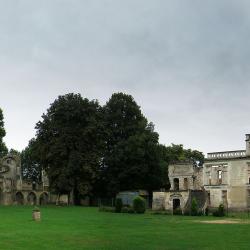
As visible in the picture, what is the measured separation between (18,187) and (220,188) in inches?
1409

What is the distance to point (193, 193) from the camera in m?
57.8

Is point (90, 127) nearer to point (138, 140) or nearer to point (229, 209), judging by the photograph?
point (138, 140)

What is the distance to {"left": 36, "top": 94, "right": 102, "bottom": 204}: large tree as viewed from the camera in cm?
6156

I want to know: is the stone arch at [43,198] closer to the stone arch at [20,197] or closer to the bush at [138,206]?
the stone arch at [20,197]

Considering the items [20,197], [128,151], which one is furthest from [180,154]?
[20,197]

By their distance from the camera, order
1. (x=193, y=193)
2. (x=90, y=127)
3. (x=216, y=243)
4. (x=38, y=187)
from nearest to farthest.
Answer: (x=216, y=243), (x=193, y=193), (x=90, y=127), (x=38, y=187)

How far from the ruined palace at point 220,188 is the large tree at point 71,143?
9.03 metres

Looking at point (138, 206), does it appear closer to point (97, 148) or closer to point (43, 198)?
point (97, 148)

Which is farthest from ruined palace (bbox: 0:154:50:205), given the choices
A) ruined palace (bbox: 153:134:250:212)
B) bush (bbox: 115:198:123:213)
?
bush (bbox: 115:198:123:213)

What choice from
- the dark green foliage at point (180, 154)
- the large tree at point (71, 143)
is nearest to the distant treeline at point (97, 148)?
the large tree at point (71, 143)

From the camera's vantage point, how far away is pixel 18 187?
8212cm

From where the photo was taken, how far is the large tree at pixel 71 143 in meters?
61.6

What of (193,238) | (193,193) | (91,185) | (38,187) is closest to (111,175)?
(91,185)

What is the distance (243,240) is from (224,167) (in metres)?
38.6
